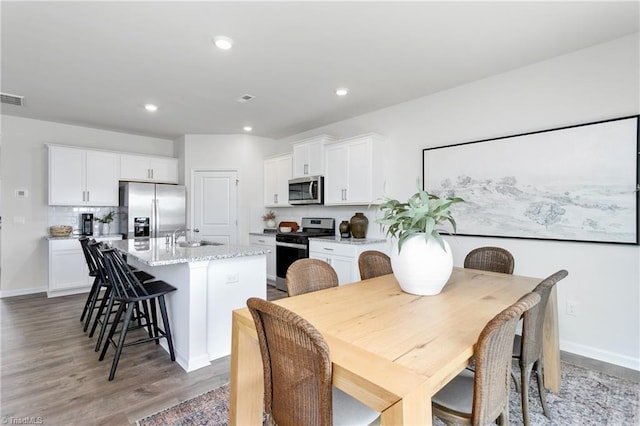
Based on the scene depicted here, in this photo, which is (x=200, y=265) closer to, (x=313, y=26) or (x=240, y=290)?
(x=240, y=290)

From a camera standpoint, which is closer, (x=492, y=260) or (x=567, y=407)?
(x=567, y=407)

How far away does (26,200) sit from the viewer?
479 centimetres

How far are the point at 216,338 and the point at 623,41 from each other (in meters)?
4.14

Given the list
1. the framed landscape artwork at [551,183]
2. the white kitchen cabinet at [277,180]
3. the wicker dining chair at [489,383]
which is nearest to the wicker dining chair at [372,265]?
the wicker dining chair at [489,383]

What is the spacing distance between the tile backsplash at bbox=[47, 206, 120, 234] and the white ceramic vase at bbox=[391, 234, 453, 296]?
546 centimetres

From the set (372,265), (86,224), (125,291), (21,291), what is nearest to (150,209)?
(86,224)

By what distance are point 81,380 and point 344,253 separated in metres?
2.76

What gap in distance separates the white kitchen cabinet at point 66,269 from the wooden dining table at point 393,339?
4486 mm

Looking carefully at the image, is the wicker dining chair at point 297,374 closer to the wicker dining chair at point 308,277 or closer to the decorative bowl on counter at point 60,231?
the wicker dining chair at point 308,277

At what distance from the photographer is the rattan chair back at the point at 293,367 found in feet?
3.26

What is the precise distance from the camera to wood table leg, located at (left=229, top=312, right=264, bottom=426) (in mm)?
1508

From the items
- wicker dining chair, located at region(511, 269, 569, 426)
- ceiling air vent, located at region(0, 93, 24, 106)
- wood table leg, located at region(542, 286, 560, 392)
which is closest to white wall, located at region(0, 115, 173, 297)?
ceiling air vent, located at region(0, 93, 24, 106)

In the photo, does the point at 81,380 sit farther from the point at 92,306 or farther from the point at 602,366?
the point at 602,366


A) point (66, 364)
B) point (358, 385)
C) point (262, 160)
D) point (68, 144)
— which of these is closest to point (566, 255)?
point (358, 385)
